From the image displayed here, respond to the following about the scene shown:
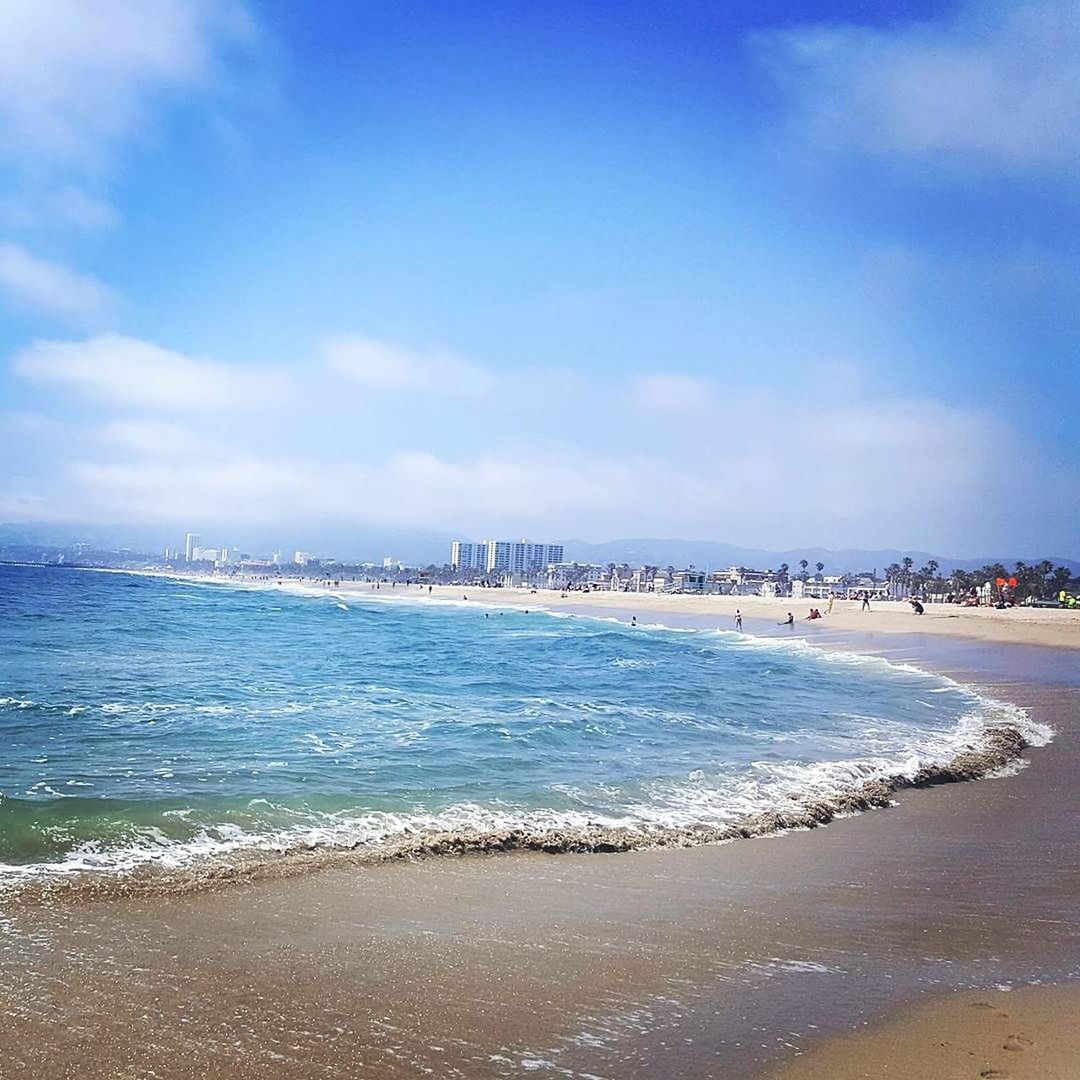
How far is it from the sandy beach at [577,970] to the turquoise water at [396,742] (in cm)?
143

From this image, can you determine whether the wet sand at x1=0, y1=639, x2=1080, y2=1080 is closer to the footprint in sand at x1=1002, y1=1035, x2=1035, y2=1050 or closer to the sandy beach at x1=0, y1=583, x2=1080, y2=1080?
the sandy beach at x1=0, y1=583, x2=1080, y2=1080

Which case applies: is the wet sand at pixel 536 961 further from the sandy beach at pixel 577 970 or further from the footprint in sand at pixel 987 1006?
the footprint in sand at pixel 987 1006

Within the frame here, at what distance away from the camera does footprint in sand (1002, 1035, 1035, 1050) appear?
421 centimetres

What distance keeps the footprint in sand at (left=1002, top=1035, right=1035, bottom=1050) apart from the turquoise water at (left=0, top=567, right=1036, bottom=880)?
14.4ft

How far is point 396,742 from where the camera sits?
12.9 m

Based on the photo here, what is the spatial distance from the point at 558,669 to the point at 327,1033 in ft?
72.1

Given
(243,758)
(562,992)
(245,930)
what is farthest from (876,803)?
(243,758)

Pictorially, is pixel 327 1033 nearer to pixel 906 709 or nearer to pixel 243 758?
pixel 243 758

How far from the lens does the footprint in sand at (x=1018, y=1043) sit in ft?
13.8

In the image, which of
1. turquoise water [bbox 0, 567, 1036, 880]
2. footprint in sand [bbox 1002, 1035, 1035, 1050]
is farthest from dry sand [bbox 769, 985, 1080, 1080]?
turquoise water [bbox 0, 567, 1036, 880]

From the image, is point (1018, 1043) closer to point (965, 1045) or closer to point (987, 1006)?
point (965, 1045)

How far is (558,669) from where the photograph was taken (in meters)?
26.1

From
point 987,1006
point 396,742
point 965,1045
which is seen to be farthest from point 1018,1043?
point 396,742

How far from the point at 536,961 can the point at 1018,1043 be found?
2.71 m
